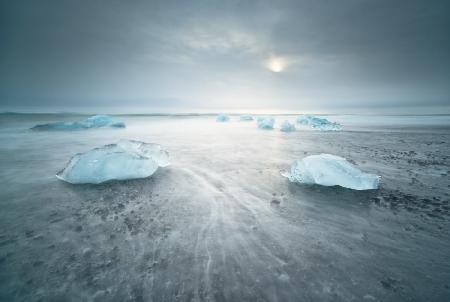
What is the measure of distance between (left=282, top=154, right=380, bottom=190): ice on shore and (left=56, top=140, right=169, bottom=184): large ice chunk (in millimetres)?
3175

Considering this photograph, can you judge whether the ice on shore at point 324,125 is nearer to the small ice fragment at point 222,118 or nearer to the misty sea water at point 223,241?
the misty sea water at point 223,241

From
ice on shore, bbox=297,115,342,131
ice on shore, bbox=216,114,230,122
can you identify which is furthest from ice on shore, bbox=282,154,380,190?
ice on shore, bbox=216,114,230,122

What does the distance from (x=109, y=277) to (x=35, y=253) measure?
95 cm

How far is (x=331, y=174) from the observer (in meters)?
4.12

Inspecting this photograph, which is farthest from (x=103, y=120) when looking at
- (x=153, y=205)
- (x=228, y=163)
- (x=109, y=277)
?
(x=109, y=277)

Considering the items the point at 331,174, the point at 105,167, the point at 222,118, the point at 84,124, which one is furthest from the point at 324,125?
the point at 84,124

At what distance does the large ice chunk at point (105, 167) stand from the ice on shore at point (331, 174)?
10.4ft

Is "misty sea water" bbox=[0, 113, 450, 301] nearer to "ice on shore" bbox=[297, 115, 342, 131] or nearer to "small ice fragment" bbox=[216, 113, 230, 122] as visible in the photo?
"ice on shore" bbox=[297, 115, 342, 131]

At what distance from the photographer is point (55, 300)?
167 cm

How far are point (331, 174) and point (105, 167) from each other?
14.5 ft

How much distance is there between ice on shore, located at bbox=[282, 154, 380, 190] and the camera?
3947mm

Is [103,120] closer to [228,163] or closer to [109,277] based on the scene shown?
[228,163]

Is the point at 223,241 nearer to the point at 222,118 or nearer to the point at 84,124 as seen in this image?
the point at 84,124

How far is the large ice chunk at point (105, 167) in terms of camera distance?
171 inches
